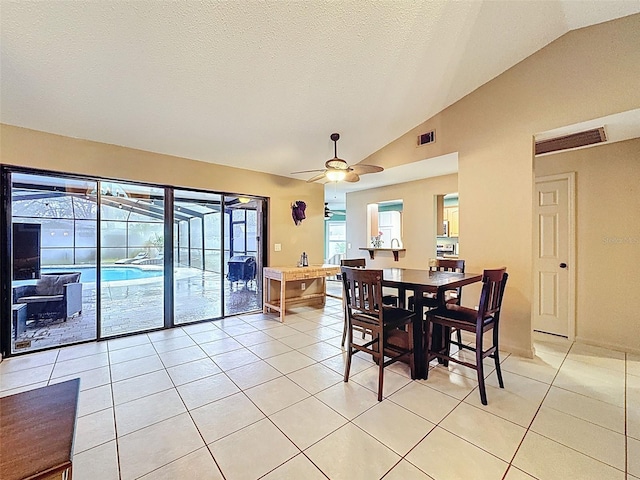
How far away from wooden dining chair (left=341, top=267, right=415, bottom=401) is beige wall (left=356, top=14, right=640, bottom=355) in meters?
1.43

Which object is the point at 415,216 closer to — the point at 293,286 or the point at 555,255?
the point at 555,255

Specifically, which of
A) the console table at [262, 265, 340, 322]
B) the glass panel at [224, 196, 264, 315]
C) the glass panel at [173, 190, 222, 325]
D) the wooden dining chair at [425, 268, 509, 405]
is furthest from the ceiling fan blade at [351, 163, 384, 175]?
the glass panel at [173, 190, 222, 325]

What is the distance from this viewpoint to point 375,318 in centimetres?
253

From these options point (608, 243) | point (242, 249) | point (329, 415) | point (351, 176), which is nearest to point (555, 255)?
point (608, 243)

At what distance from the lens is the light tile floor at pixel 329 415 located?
1.62m

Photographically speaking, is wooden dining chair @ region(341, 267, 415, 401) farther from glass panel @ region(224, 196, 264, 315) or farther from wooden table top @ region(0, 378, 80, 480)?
glass panel @ region(224, 196, 264, 315)

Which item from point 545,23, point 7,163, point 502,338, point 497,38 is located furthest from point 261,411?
point 545,23

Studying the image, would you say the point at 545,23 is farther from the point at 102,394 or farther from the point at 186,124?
the point at 102,394

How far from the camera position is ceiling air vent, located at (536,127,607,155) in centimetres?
302

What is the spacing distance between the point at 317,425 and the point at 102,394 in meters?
1.84

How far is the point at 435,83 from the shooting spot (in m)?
3.28

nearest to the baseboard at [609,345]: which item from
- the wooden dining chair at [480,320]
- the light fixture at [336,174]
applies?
the wooden dining chair at [480,320]

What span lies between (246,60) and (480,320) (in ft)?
10.0

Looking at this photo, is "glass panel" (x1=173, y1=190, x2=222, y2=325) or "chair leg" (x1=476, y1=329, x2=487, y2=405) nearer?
"chair leg" (x1=476, y1=329, x2=487, y2=405)
